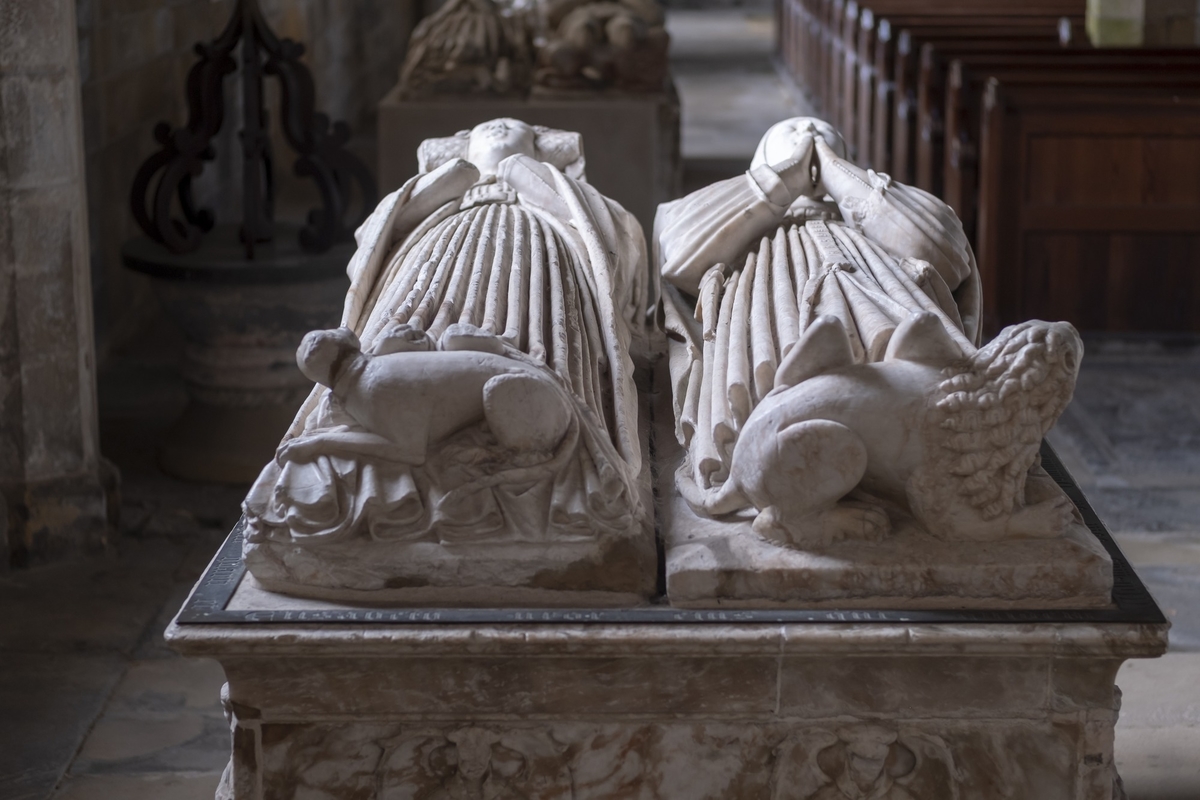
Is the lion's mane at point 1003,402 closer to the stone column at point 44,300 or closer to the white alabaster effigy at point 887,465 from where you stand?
the white alabaster effigy at point 887,465

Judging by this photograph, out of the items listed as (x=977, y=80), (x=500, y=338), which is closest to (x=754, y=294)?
(x=500, y=338)

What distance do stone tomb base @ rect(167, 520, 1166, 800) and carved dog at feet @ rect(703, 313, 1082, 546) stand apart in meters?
0.16

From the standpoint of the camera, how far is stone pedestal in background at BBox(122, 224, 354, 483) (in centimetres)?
513

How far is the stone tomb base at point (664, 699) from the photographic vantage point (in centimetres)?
226

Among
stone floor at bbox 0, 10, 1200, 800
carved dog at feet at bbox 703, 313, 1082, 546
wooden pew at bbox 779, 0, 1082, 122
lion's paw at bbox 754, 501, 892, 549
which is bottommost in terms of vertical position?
stone floor at bbox 0, 10, 1200, 800

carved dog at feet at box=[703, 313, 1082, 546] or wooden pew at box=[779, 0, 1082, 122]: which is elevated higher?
wooden pew at box=[779, 0, 1082, 122]

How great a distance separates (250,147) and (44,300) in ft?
4.35

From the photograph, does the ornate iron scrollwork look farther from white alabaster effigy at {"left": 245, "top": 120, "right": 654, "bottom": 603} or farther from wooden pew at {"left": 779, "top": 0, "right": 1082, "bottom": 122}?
wooden pew at {"left": 779, "top": 0, "right": 1082, "bottom": 122}

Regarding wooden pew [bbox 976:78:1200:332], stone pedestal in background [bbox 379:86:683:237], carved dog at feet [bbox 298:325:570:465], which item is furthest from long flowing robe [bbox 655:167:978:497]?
stone pedestal in background [bbox 379:86:683:237]

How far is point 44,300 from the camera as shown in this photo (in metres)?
4.17

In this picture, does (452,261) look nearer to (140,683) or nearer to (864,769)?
(864,769)

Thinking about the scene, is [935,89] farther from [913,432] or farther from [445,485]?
[445,485]

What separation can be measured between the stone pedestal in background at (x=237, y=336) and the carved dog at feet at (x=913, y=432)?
122 inches

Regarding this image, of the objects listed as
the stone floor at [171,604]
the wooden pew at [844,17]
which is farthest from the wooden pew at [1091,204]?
the wooden pew at [844,17]
